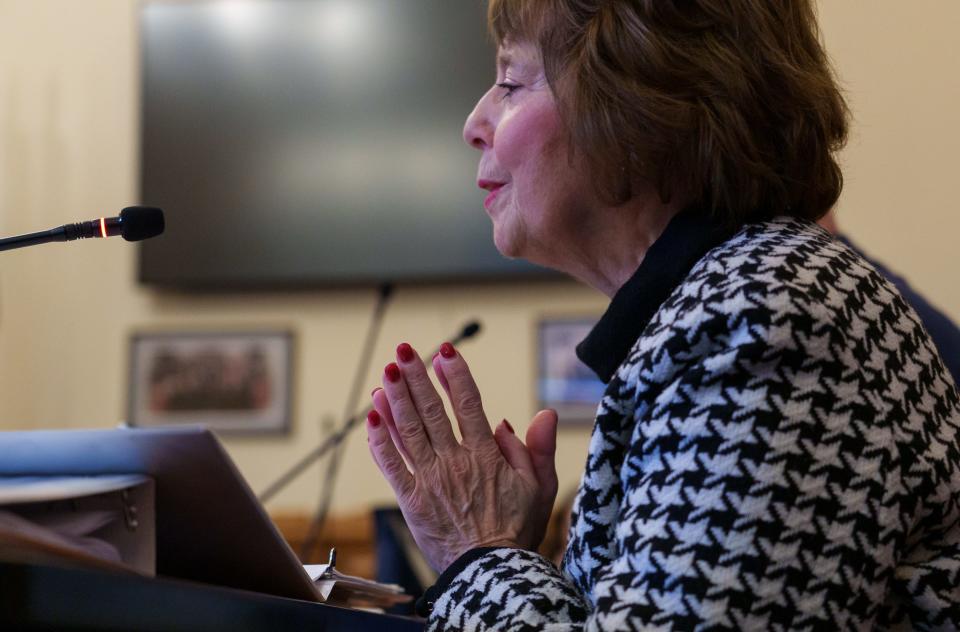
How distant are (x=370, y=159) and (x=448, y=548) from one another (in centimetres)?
282

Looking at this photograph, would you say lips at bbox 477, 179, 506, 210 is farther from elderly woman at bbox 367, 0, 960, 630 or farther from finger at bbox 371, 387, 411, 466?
finger at bbox 371, 387, 411, 466

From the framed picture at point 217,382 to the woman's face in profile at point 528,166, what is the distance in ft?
8.62

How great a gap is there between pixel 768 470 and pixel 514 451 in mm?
432

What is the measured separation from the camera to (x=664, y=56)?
1047 mm

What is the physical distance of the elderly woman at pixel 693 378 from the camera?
2.51ft

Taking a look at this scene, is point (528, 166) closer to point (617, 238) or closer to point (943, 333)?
point (617, 238)

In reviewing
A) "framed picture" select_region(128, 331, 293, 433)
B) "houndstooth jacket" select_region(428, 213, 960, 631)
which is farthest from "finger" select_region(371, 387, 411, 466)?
"framed picture" select_region(128, 331, 293, 433)

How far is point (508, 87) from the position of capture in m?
1.23

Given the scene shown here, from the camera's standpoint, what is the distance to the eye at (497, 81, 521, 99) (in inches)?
47.7

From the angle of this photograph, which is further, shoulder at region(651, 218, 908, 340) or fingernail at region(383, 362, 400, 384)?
fingernail at region(383, 362, 400, 384)

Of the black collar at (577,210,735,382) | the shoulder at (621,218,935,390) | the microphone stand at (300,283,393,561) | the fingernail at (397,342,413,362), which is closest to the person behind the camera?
the shoulder at (621,218,935,390)

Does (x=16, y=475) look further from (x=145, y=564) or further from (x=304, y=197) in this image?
(x=304, y=197)

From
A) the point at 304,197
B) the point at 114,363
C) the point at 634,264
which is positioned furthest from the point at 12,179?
the point at 634,264

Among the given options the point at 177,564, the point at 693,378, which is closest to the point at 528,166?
the point at 693,378
